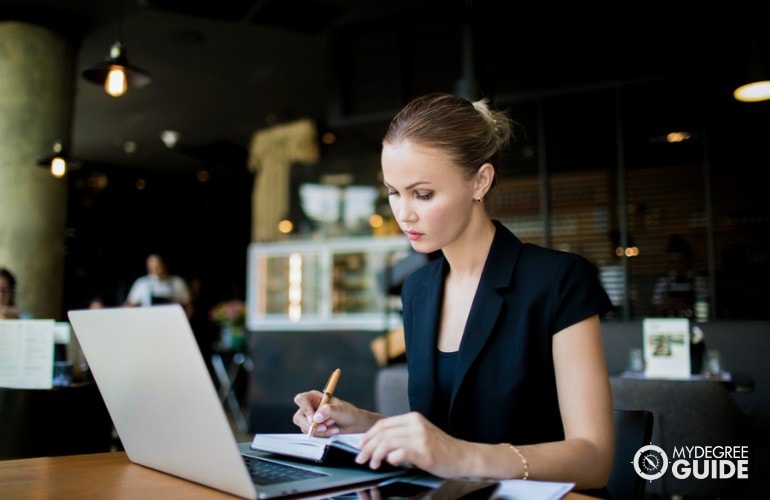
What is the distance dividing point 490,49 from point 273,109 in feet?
12.6

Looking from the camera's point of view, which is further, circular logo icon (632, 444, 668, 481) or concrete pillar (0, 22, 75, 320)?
concrete pillar (0, 22, 75, 320)

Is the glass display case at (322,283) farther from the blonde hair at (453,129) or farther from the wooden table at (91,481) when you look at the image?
the wooden table at (91,481)

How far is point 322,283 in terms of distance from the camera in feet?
25.2

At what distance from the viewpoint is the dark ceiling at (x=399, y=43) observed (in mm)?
5500

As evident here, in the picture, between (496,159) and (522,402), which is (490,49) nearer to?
(496,159)

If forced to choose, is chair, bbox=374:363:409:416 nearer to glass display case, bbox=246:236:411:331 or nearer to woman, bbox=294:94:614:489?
woman, bbox=294:94:614:489

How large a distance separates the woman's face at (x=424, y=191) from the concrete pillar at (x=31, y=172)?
479 cm

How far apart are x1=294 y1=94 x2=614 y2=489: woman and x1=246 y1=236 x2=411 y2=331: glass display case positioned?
18.1ft

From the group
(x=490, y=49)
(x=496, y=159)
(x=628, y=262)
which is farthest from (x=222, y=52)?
(x=496, y=159)

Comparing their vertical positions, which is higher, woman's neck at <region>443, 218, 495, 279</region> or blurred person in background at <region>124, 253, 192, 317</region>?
→ blurred person in background at <region>124, 253, 192, 317</region>

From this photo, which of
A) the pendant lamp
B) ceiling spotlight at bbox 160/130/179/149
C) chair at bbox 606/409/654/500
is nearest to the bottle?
the pendant lamp

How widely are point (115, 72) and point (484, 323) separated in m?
3.45

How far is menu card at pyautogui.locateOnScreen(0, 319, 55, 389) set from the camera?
99.2 inches

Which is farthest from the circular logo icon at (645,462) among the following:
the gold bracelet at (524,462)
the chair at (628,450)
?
the gold bracelet at (524,462)
